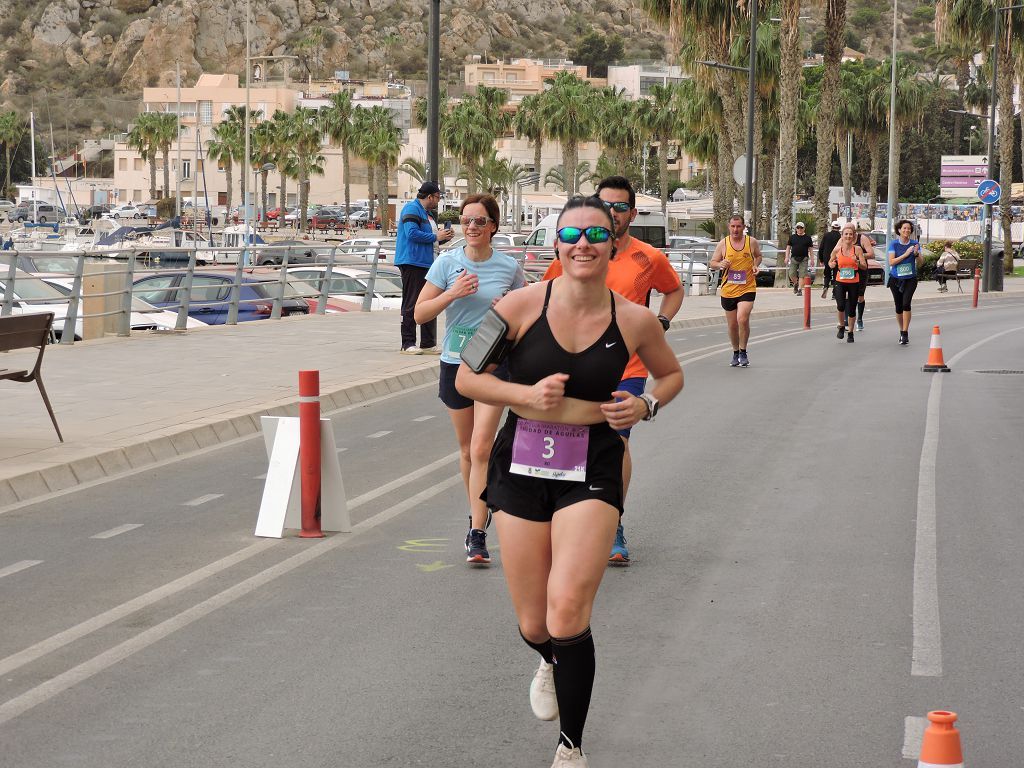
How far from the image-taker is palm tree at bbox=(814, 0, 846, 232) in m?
42.8

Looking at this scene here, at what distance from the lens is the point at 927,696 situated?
5.45 m

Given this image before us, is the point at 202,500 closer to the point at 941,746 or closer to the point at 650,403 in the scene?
the point at 650,403

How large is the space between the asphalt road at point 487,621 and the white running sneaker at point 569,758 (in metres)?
0.24

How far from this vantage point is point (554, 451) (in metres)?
4.60

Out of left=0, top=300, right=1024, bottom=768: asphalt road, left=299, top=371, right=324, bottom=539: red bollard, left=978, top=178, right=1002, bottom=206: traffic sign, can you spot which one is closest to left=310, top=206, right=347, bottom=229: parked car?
left=978, top=178, right=1002, bottom=206: traffic sign

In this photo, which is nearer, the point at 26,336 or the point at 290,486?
the point at 290,486

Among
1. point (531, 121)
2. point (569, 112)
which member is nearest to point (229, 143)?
point (531, 121)

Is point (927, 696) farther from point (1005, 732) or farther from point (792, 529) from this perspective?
point (792, 529)

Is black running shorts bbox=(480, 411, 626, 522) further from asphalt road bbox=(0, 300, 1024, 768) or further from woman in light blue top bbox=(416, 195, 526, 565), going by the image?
woman in light blue top bbox=(416, 195, 526, 565)

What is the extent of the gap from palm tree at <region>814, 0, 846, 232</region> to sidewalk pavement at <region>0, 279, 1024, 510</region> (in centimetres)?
2290

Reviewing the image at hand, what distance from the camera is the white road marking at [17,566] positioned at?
7.53 m

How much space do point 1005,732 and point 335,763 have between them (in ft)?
7.58

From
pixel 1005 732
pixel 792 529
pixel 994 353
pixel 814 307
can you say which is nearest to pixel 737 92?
pixel 814 307

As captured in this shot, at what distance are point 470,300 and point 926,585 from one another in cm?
277
